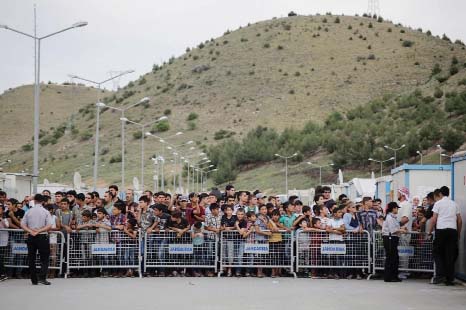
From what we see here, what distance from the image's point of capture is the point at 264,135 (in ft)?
363

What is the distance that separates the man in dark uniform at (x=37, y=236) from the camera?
18.6m

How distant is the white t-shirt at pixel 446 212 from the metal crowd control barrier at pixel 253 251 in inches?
137

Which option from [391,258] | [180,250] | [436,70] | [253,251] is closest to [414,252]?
[391,258]

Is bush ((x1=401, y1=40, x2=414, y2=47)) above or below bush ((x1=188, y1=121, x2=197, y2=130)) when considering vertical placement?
above

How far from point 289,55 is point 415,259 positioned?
118737mm

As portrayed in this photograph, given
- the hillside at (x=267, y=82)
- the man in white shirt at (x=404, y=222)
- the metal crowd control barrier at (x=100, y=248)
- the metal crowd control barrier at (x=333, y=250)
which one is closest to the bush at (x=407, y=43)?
the hillside at (x=267, y=82)

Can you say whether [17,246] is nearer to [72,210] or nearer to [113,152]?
[72,210]

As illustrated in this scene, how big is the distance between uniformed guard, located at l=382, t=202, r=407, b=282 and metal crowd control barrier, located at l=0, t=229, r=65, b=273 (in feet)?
23.2

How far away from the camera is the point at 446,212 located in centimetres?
1878

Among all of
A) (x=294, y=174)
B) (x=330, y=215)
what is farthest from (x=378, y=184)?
(x=294, y=174)

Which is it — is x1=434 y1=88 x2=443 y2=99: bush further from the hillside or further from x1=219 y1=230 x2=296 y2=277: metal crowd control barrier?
x1=219 y1=230 x2=296 y2=277: metal crowd control barrier

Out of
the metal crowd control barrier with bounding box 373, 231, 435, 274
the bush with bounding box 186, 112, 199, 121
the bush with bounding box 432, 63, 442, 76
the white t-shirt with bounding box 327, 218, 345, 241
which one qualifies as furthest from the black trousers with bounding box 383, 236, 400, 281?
the bush with bounding box 186, 112, 199, 121

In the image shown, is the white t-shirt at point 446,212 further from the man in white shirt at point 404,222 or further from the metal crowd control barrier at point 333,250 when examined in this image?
the metal crowd control barrier at point 333,250

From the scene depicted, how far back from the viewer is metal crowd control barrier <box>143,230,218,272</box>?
67.8 feet
